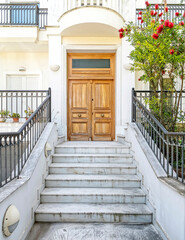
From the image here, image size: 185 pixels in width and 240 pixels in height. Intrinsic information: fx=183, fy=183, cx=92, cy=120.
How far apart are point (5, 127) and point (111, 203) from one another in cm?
358

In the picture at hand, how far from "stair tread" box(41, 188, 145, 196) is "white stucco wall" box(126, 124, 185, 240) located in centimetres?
26

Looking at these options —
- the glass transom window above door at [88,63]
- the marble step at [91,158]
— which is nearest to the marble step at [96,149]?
the marble step at [91,158]

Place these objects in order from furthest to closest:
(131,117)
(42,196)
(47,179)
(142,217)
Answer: (131,117), (47,179), (42,196), (142,217)

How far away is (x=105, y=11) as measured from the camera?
4914 millimetres

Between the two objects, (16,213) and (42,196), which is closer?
(16,213)

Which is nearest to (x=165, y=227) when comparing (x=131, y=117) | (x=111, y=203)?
(x=111, y=203)

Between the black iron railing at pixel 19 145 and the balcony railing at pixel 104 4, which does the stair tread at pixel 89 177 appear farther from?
the balcony railing at pixel 104 4

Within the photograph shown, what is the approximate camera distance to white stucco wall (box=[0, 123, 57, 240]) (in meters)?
2.29

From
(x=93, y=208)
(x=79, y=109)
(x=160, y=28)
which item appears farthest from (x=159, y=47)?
(x=93, y=208)

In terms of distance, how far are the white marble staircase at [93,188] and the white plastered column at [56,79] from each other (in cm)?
124

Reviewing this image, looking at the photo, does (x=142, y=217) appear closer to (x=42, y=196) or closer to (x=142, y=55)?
(x=42, y=196)

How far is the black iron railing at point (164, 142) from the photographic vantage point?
2.74 m

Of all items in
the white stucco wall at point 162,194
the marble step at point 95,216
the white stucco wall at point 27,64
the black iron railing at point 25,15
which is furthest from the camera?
the white stucco wall at point 27,64

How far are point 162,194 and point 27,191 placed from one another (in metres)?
2.06
